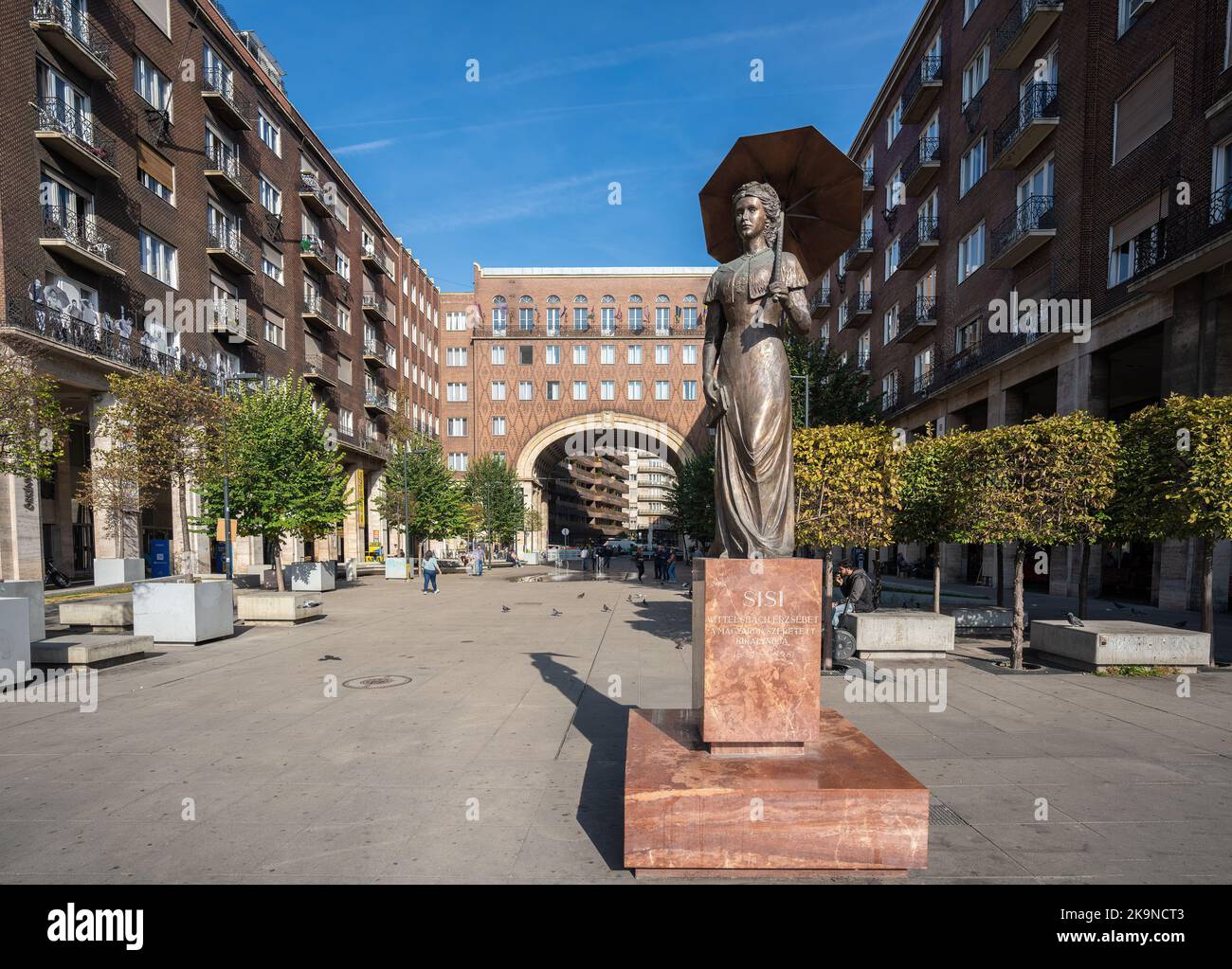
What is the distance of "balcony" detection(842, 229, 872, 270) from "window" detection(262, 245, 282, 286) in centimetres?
3366

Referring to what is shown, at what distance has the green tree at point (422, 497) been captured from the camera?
3569 cm

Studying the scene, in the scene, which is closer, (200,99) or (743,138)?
(743,138)

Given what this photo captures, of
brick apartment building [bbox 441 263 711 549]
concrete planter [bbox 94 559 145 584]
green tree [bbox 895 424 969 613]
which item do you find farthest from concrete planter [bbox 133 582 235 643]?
brick apartment building [bbox 441 263 711 549]

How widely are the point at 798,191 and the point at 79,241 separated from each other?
26894 millimetres

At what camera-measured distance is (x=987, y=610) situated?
13.8 metres

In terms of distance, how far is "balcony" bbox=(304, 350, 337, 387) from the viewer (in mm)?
37562

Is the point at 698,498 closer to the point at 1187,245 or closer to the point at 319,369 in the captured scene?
the point at 1187,245

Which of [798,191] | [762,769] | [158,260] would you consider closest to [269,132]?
[158,260]

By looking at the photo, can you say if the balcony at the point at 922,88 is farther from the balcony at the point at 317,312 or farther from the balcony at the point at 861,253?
the balcony at the point at 317,312
